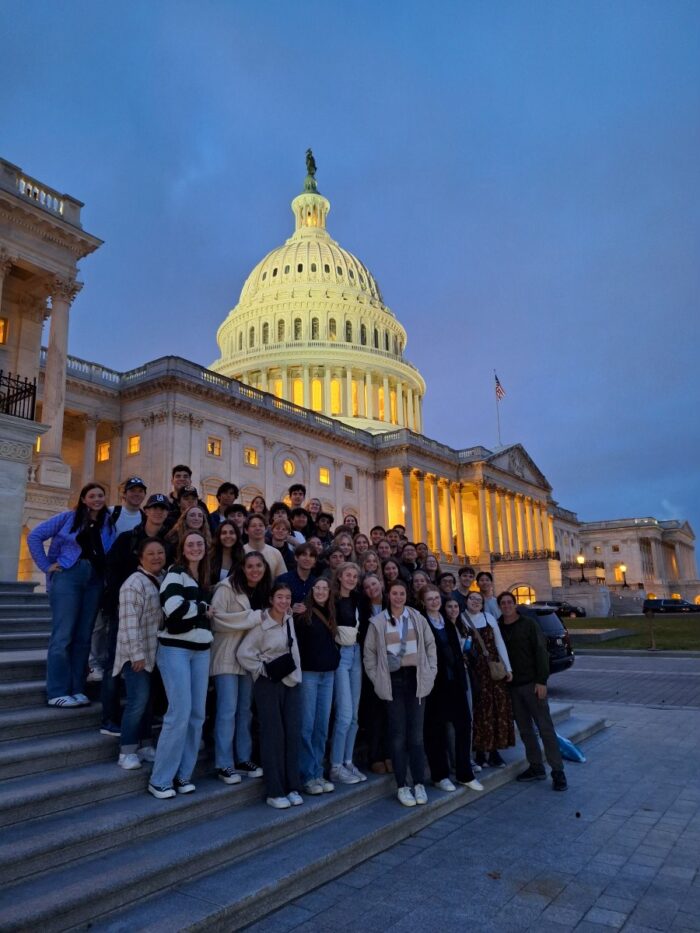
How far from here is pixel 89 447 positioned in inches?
1563

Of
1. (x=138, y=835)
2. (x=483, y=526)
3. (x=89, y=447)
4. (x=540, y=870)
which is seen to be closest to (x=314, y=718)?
(x=138, y=835)

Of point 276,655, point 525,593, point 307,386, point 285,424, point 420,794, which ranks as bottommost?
point 420,794

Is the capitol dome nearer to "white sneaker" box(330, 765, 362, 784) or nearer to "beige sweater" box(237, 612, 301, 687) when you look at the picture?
"white sneaker" box(330, 765, 362, 784)

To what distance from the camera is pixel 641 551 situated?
360ft

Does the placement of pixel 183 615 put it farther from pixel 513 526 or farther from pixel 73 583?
pixel 513 526

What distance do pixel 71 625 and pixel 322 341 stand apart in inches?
2908

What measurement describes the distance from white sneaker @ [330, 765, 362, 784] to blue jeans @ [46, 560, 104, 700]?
288 cm

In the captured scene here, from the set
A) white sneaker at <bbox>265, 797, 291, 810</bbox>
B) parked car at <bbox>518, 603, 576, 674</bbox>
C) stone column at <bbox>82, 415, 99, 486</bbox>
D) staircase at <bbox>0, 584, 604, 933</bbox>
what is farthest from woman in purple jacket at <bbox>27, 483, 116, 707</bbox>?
stone column at <bbox>82, 415, 99, 486</bbox>

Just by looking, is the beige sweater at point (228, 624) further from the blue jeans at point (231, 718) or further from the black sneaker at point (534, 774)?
the black sneaker at point (534, 774)

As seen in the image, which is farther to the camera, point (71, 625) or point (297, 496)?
point (297, 496)

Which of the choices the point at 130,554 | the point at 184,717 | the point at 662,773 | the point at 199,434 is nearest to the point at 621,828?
the point at 662,773

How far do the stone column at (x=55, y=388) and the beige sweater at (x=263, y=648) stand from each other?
1869cm

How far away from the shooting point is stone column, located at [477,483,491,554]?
67000 millimetres

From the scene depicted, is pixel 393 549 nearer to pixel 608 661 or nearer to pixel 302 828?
pixel 302 828
